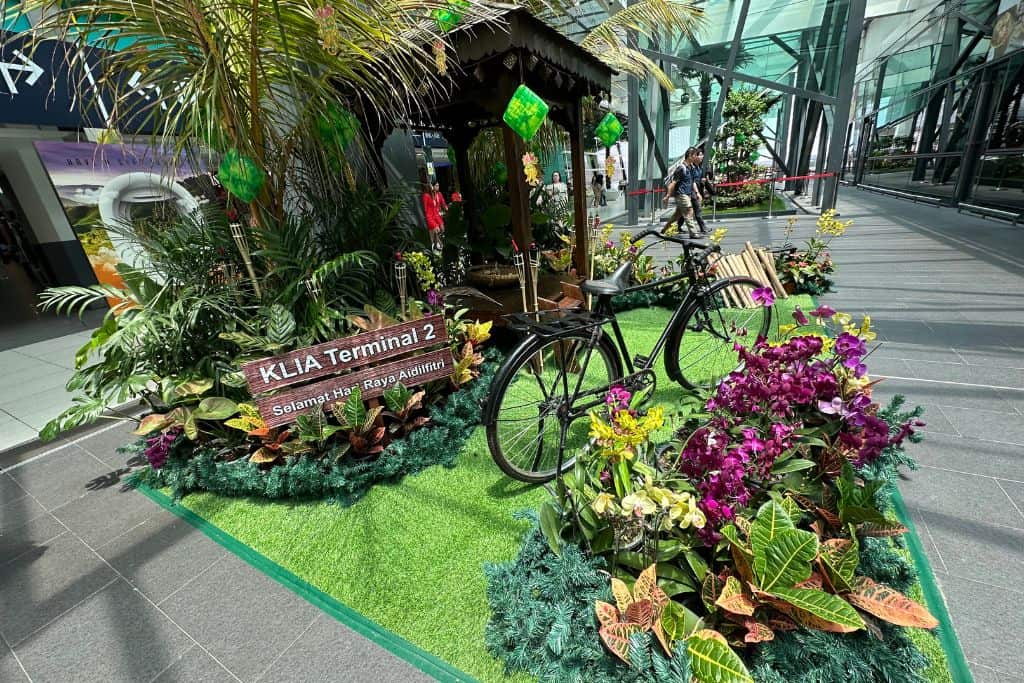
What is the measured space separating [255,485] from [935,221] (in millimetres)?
11294

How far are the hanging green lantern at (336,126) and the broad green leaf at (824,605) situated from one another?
3021mm

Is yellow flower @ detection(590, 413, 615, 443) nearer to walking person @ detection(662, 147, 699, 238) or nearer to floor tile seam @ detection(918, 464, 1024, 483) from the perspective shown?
floor tile seam @ detection(918, 464, 1024, 483)

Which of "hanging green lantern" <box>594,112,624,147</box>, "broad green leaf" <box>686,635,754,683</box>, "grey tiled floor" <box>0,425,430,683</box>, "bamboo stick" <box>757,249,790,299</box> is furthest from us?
"bamboo stick" <box>757,249,790,299</box>

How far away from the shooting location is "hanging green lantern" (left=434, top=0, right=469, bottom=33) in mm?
2326

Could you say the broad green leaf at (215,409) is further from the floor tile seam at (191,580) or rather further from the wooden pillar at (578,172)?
the wooden pillar at (578,172)

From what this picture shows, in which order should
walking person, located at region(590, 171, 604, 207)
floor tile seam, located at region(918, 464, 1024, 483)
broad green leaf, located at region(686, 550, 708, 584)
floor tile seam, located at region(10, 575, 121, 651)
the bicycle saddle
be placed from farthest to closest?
walking person, located at region(590, 171, 604, 207) < the bicycle saddle < floor tile seam, located at region(918, 464, 1024, 483) < floor tile seam, located at region(10, 575, 121, 651) < broad green leaf, located at region(686, 550, 708, 584)

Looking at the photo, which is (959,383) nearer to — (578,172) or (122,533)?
(578,172)

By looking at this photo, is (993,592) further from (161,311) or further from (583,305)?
(161,311)

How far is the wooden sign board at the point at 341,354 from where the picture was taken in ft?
6.89

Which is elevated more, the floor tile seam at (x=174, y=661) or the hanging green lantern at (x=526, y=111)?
the hanging green lantern at (x=526, y=111)

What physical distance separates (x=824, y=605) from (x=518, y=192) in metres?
2.76

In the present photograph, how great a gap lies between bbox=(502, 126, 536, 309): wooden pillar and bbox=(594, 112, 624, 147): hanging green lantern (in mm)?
1384

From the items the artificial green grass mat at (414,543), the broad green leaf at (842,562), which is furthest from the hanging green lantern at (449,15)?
the broad green leaf at (842,562)

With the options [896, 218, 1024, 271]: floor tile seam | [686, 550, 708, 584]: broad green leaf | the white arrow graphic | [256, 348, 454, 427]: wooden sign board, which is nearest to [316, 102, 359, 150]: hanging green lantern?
[256, 348, 454, 427]: wooden sign board
